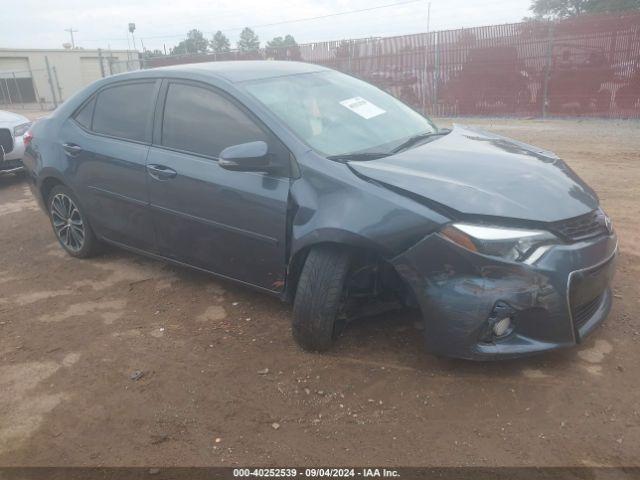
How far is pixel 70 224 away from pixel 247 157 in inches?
99.0

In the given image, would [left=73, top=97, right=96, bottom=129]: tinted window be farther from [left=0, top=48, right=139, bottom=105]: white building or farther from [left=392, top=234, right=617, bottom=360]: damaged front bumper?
[left=0, top=48, right=139, bottom=105]: white building

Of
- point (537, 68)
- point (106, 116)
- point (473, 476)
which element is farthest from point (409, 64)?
point (473, 476)

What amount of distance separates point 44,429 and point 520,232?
2.53m

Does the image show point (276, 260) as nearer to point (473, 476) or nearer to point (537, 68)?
point (473, 476)

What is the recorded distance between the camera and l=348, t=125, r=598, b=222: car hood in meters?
2.62

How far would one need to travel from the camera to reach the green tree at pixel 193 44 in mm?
64938

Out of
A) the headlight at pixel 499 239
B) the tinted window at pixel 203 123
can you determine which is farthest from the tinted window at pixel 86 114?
the headlight at pixel 499 239

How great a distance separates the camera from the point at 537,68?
12.4 meters

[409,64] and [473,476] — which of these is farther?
[409,64]

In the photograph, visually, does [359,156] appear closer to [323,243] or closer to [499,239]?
[323,243]

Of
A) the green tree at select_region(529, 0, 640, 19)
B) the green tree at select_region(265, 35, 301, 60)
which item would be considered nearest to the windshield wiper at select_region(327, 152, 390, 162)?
the green tree at select_region(265, 35, 301, 60)

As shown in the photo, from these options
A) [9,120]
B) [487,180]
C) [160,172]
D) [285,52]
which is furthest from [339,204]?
[285,52]

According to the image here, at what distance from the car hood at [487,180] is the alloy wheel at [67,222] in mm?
2880

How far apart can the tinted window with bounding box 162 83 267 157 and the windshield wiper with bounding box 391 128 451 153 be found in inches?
33.3
